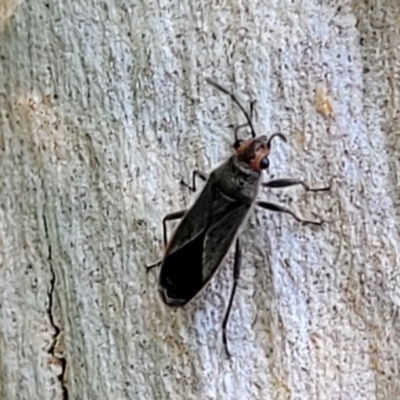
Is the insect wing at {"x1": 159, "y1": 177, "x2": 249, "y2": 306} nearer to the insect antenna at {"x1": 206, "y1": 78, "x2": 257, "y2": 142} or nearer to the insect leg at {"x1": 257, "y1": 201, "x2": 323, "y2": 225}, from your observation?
the insect leg at {"x1": 257, "y1": 201, "x2": 323, "y2": 225}

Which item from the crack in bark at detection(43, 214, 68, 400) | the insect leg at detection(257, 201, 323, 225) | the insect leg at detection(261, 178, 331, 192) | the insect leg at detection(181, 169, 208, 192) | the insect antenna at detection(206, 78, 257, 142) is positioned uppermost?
the insect antenna at detection(206, 78, 257, 142)

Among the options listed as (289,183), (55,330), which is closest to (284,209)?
(289,183)

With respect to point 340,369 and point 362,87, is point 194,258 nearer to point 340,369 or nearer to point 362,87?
point 340,369

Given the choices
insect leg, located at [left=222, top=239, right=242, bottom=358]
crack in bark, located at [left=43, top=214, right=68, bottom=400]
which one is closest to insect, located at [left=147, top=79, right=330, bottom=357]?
insect leg, located at [left=222, top=239, right=242, bottom=358]

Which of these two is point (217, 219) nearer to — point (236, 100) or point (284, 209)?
point (284, 209)

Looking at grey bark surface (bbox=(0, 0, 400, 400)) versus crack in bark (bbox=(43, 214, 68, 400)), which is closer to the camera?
grey bark surface (bbox=(0, 0, 400, 400))

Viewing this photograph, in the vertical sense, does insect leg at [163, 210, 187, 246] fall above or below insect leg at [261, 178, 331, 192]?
below

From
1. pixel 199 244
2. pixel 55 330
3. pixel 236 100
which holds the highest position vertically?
pixel 236 100
